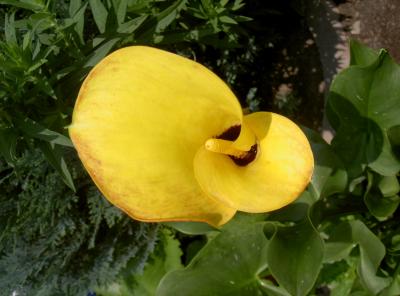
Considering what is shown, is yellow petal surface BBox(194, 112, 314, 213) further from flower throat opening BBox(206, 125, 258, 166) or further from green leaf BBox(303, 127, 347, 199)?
green leaf BBox(303, 127, 347, 199)

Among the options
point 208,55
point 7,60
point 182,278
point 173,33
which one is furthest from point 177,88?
point 208,55

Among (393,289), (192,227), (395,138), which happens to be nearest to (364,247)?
(393,289)

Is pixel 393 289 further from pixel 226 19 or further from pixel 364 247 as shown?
pixel 226 19

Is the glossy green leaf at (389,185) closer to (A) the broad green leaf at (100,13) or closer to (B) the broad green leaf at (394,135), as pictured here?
(B) the broad green leaf at (394,135)

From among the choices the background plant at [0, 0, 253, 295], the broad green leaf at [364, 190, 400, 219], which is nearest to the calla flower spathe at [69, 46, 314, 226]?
the background plant at [0, 0, 253, 295]

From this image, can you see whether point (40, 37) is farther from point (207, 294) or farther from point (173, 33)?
point (207, 294)

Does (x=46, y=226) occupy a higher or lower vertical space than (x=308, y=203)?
lower

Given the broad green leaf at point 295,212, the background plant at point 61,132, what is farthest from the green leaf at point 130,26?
the broad green leaf at point 295,212
